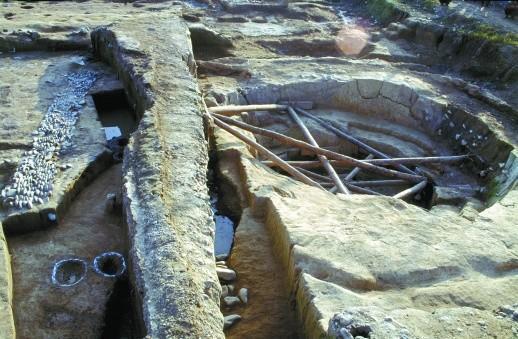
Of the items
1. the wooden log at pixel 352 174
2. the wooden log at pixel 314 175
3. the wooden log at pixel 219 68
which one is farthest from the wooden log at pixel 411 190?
the wooden log at pixel 219 68

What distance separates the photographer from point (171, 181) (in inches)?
187

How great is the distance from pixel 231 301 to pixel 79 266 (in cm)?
146

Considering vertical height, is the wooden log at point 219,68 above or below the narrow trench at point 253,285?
above

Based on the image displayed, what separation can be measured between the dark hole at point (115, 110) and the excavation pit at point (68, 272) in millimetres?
3142

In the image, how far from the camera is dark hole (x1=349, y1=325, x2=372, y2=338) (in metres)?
3.32

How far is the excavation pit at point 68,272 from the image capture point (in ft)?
14.4

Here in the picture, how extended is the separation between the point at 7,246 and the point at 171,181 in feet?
5.42

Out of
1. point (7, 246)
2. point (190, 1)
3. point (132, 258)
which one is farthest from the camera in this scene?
point (190, 1)

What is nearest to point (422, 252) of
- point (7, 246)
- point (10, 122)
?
point (7, 246)

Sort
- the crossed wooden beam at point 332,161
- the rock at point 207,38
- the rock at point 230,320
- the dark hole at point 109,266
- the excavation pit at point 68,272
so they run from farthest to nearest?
the rock at point 207,38, the crossed wooden beam at point 332,161, the dark hole at point 109,266, the rock at point 230,320, the excavation pit at point 68,272

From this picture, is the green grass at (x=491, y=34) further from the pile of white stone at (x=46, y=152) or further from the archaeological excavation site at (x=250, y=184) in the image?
the pile of white stone at (x=46, y=152)

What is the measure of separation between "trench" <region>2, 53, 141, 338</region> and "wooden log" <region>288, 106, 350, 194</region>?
3012 mm

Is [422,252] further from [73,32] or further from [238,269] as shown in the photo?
[73,32]

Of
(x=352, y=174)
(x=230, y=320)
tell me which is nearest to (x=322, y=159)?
(x=352, y=174)
